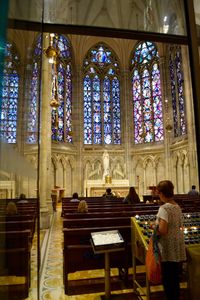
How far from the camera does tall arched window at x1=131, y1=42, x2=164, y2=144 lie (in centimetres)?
1867

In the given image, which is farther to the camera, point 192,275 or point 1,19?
point 192,275

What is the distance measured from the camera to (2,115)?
53 centimetres

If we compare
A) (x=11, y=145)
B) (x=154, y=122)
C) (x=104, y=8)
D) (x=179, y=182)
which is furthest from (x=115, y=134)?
(x=11, y=145)

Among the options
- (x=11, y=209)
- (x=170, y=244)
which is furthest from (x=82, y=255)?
(x=11, y=209)

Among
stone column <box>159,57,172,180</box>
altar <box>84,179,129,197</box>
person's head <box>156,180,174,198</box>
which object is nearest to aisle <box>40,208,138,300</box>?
person's head <box>156,180,174,198</box>

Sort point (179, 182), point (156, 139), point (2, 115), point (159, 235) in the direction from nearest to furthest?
point (2, 115) < point (159, 235) < point (179, 182) < point (156, 139)

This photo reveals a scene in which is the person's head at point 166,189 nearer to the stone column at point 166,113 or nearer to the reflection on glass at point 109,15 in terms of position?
the reflection on glass at point 109,15

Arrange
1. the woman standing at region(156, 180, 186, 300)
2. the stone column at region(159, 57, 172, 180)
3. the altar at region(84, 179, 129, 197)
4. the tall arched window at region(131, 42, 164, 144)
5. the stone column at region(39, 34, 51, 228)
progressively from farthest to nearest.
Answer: the tall arched window at region(131, 42, 164, 144) < the stone column at region(159, 57, 172, 180) < the altar at region(84, 179, 129, 197) < the stone column at region(39, 34, 51, 228) < the woman standing at region(156, 180, 186, 300)

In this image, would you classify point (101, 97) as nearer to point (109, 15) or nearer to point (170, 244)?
point (109, 15)

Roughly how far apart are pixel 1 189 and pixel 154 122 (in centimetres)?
1875

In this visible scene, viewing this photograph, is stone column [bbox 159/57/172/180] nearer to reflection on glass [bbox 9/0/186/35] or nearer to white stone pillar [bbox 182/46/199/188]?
white stone pillar [bbox 182/46/199/188]

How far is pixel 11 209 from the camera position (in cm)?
65

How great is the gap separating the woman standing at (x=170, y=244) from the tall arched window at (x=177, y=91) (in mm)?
15185

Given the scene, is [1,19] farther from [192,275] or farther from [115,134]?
[115,134]
